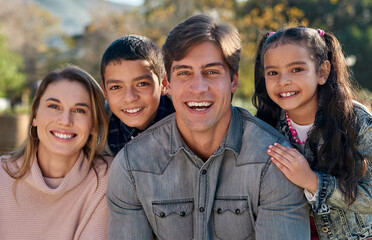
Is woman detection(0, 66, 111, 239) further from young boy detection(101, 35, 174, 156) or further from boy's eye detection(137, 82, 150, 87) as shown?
boy's eye detection(137, 82, 150, 87)

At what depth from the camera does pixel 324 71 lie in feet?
10.6

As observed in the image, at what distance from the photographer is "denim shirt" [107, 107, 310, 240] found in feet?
8.67

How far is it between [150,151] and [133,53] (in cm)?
101

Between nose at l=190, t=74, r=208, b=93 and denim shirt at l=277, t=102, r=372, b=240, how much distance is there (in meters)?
0.87

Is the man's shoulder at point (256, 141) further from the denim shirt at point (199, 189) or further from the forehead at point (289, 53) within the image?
the forehead at point (289, 53)

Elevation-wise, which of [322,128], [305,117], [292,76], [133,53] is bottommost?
[322,128]

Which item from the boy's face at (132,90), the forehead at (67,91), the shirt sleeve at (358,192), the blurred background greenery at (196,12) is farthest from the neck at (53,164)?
the blurred background greenery at (196,12)

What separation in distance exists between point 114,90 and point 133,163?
3.02 feet

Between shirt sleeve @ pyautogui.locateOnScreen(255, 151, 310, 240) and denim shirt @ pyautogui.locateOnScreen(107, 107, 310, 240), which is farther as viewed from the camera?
denim shirt @ pyautogui.locateOnScreen(107, 107, 310, 240)

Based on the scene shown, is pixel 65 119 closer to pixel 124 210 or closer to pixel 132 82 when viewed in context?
pixel 132 82

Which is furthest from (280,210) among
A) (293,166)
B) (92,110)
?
(92,110)

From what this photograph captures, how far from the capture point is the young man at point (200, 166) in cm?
268

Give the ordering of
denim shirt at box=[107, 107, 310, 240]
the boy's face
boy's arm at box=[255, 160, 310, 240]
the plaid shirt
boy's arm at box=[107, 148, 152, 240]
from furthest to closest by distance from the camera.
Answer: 1. the plaid shirt
2. the boy's face
3. boy's arm at box=[107, 148, 152, 240]
4. denim shirt at box=[107, 107, 310, 240]
5. boy's arm at box=[255, 160, 310, 240]

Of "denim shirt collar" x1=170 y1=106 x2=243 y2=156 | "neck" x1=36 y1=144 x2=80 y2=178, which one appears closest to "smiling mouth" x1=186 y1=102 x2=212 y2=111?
"denim shirt collar" x1=170 y1=106 x2=243 y2=156
